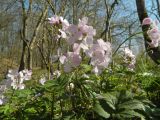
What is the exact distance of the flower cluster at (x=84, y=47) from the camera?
71.4 inches

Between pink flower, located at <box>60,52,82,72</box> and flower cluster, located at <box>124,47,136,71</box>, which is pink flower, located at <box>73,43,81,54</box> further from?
flower cluster, located at <box>124,47,136,71</box>

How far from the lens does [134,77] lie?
279 cm

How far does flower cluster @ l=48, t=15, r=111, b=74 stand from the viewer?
1.81 meters

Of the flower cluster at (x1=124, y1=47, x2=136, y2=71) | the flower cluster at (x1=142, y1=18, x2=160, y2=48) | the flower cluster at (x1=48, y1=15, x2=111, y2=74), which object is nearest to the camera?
the flower cluster at (x1=48, y1=15, x2=111, y2=74)

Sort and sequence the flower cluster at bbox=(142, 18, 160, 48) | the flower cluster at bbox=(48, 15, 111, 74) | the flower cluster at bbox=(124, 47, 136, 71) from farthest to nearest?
the flower cluster at bbox=(124, 47, 136, 71)
the flower cluster at bbox=(142, 18, 160, 48)
the flower cluster at bbox=(48, 15, 111, 74)

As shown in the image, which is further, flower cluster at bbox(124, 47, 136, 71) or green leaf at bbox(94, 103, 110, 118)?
flower cluster at bbox(124, 47, 136, 71)

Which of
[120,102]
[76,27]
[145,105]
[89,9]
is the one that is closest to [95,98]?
[120,102]

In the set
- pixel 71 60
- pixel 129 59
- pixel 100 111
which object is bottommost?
pixel 100 111

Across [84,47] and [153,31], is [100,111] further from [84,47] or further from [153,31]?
[153,31]

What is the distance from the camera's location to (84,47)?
1.83 m

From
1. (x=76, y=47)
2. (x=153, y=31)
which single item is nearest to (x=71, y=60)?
→ (x=76, y=47)

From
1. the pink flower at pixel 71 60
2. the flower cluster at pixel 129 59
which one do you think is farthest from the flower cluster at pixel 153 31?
the flower cluster at pixel 129 59

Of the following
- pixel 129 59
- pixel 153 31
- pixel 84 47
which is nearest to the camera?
pixel 84 47

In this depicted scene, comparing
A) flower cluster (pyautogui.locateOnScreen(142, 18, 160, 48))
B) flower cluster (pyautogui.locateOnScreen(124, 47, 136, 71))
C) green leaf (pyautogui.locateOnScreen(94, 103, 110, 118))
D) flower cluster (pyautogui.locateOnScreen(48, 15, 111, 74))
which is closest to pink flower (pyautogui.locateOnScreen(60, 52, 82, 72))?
flower cluster (pyautogui.locateOnScreen(48, 15, 111, 74))
